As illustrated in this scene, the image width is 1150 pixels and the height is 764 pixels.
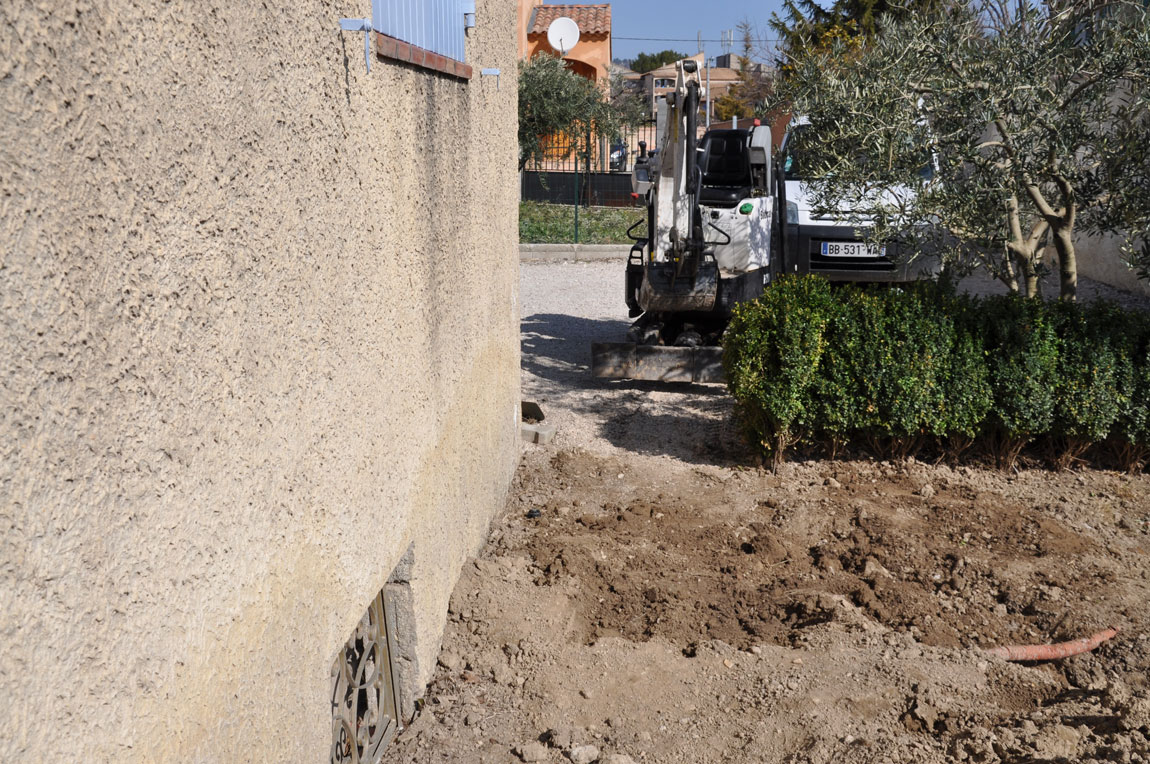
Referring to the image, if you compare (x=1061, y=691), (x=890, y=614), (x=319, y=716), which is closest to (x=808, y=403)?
(x=890, y=614)

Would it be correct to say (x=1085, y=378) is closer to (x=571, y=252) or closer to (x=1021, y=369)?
(x=1021, y=369)

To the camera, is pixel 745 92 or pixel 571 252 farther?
pixel 745 92

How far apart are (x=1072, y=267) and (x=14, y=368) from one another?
770cm

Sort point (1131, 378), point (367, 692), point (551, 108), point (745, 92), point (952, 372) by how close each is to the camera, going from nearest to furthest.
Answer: point (367, 692)
point (1131, 378)
point (952, 372)
point (551, 108)
point (745, 92)

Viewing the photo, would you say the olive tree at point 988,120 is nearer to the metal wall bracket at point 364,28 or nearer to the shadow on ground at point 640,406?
the shadow on ground at point 640,406

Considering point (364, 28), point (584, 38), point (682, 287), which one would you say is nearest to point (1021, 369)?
point (682, 287)

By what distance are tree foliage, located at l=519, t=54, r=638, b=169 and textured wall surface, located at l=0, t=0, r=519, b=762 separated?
801 inches

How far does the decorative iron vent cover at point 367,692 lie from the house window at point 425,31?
83.7 inches

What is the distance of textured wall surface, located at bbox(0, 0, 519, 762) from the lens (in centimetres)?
161

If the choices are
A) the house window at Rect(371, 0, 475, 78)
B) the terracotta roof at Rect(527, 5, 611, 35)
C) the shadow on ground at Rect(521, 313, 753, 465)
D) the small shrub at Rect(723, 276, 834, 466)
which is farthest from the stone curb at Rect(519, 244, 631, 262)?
the house window at Rect(371, 0, 475, 78)

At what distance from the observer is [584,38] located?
3100 cm

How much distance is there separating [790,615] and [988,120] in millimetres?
3791

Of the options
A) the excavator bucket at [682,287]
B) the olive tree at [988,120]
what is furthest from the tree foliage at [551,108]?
the olive tree at [988,120]

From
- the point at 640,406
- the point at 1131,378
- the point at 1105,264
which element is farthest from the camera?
the point at 1105,264
